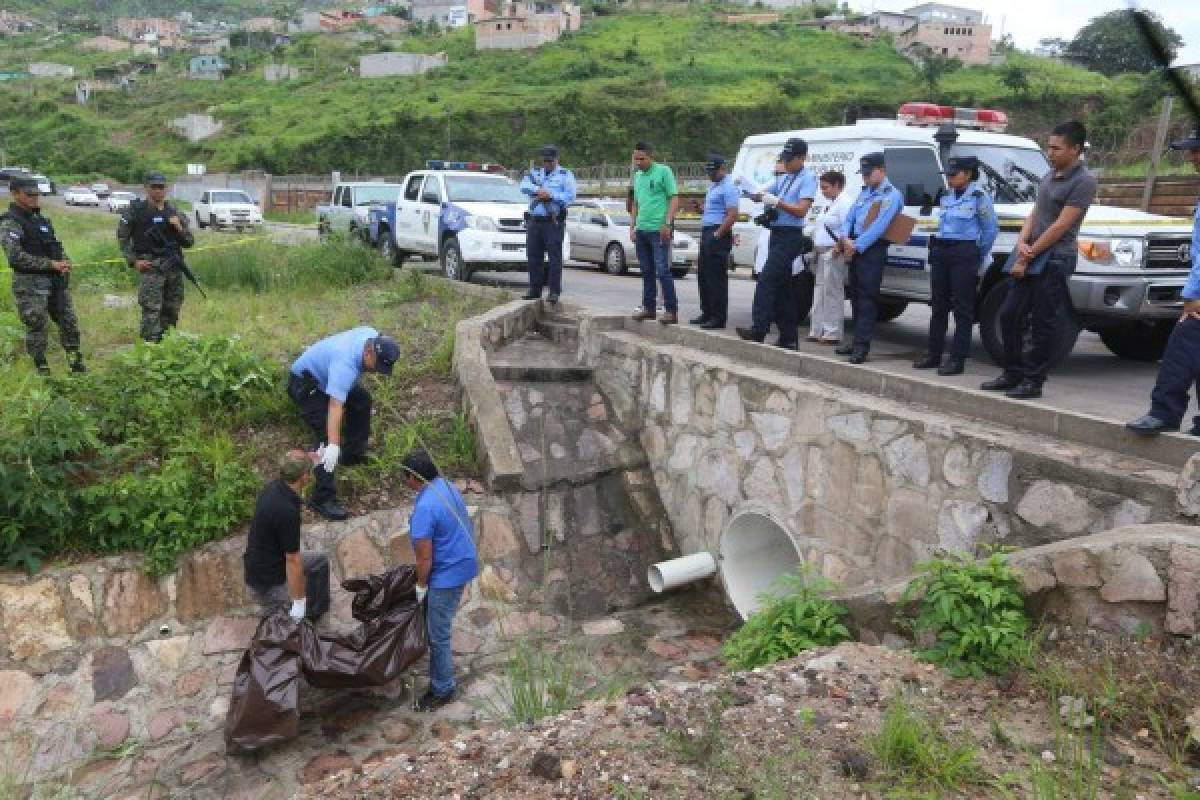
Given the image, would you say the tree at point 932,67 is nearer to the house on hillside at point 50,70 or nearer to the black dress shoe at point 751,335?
the black dress shoe at point 751,335

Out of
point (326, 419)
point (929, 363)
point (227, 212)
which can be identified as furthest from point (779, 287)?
point (227, 212)

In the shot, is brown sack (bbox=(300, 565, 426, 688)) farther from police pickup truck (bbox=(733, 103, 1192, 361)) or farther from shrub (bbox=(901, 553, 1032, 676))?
police pickup truck (bbox=(733, 103, 1192, 361))

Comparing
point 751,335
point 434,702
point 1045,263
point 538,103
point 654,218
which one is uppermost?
point 538,103

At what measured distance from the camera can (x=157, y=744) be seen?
546 cm

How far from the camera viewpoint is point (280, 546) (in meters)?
5.56

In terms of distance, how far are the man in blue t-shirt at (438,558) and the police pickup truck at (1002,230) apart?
462 cm

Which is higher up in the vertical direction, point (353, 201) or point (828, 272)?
point (353, 201)

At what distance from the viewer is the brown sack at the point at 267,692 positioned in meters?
5.04

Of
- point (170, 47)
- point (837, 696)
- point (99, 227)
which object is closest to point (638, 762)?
point (837, 696)

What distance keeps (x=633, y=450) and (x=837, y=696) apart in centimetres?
461

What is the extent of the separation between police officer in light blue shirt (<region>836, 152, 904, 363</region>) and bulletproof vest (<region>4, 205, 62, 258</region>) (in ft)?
22.1

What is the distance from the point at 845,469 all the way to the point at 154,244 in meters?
6.62

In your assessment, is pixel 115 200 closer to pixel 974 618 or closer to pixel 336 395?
pixel 336 395

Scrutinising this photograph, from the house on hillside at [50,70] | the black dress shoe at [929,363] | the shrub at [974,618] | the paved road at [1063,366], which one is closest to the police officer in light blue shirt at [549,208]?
the paved road at [1063,366]
